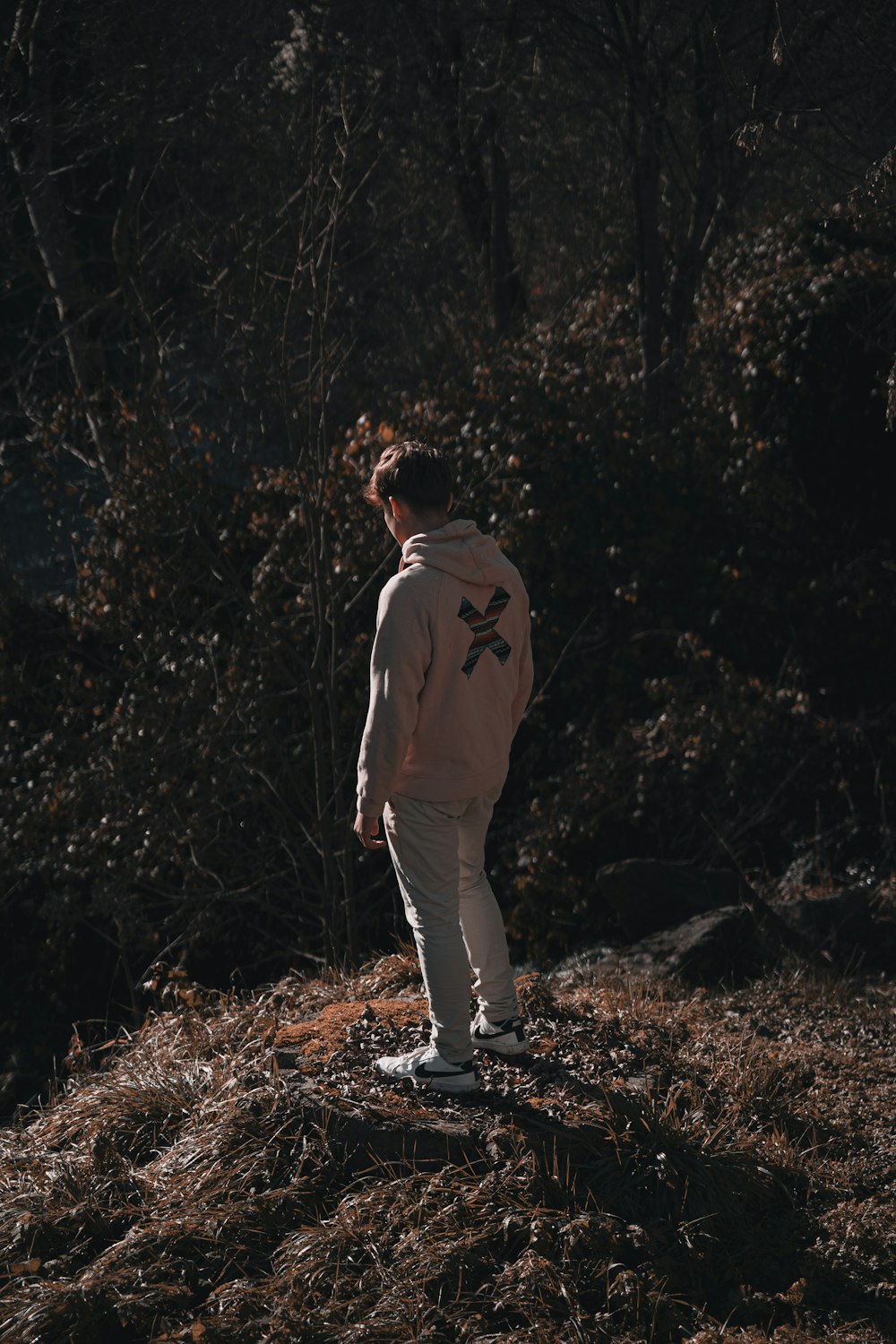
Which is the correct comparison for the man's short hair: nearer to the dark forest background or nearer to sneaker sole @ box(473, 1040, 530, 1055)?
sneaker sole @ box(473, 1040, 530, 1055)

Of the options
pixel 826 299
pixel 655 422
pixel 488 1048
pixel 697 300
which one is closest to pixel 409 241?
pixel 697 300

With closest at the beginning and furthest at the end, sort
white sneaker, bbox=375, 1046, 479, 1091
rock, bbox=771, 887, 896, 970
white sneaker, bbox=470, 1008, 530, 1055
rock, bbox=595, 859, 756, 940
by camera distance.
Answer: white sneaker, bbox=375, 1046, 479, 1091
white sneaker, bbox=470, 1008, 530, 1055
rock, bbox=771, 887, 896, 970
rock, bbox=595, 859, 756, 940

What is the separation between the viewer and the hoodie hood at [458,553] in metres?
3.71

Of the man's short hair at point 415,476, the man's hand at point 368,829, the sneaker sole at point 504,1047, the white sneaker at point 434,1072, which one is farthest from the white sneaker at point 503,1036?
the man's short hair at point 415,476

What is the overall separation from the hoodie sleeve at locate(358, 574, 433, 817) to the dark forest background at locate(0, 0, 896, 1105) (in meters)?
3.36

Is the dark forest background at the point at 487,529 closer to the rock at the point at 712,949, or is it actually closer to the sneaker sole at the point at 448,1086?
the rock at the point at 712,949

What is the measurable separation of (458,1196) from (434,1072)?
1.53 ft

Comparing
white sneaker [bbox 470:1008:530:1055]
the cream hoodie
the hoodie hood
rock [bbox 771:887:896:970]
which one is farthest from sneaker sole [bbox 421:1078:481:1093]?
rock [bbox 771:887:896:970]

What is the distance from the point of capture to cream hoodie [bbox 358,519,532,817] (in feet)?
12.0

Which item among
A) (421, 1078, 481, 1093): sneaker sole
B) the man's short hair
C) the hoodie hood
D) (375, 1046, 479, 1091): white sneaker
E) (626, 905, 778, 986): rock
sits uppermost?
the man's short hair

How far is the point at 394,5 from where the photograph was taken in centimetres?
1072

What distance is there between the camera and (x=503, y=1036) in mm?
4098

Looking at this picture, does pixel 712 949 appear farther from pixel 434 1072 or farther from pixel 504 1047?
pixel 434 1072

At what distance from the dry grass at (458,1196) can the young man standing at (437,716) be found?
0.33 metres
